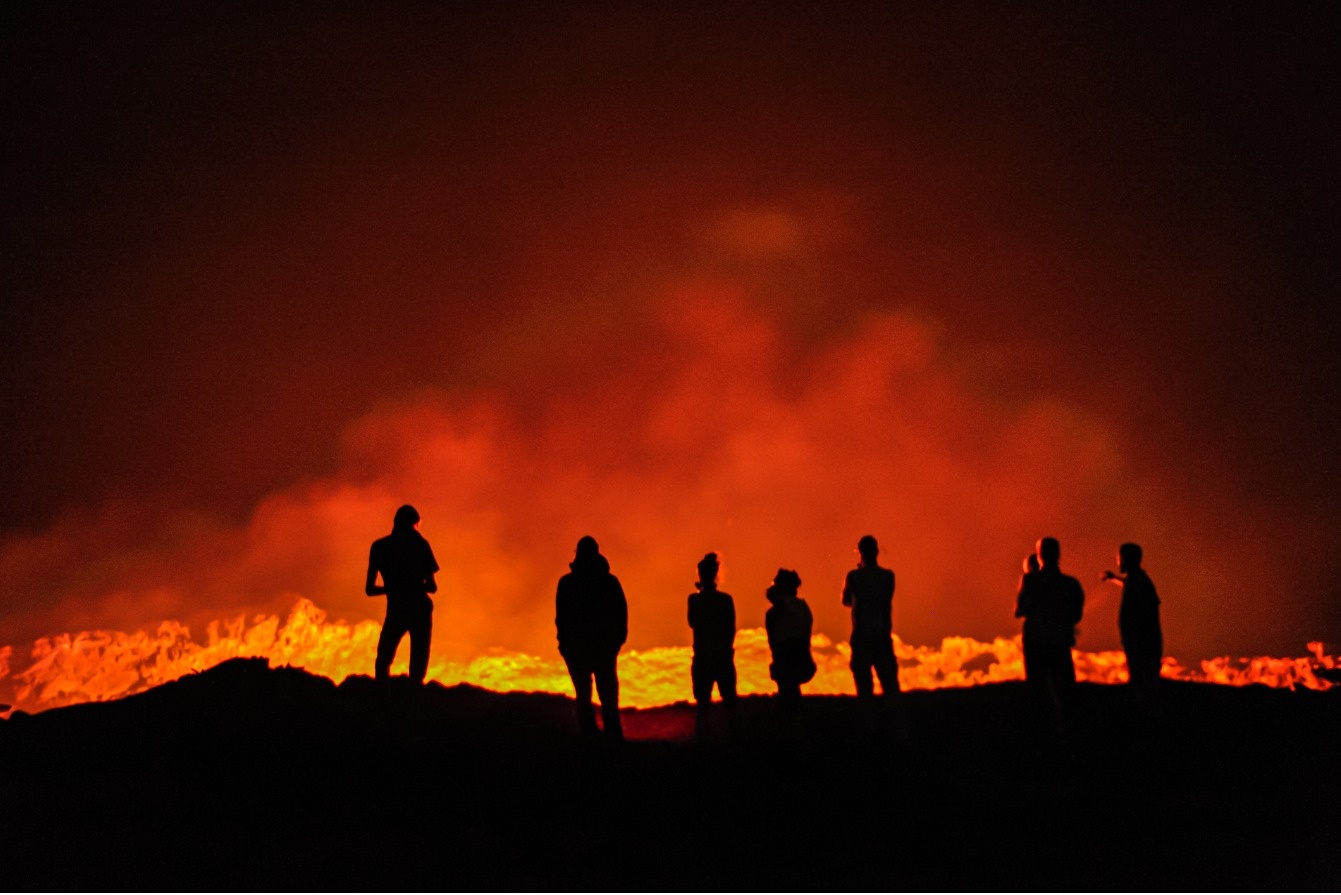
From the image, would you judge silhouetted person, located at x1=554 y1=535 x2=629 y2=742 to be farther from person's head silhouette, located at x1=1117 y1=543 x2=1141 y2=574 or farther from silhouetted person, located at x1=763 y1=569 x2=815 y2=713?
person's head silhouette, located at x1=1117 y1=543 x2=1141 y2=574

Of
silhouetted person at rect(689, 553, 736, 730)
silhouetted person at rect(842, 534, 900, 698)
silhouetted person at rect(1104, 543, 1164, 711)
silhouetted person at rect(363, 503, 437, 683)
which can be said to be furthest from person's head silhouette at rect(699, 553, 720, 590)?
silhouetted person at rect(1104, 543, 1164, 711)

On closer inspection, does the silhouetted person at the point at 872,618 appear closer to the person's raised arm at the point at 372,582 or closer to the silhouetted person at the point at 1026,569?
the silhouetted person at the point at 1026,569

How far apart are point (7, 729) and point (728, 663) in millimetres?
10495

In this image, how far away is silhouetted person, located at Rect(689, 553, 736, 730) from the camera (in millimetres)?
14203

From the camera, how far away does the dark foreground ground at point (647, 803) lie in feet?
33.1

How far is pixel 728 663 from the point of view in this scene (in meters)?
14.4

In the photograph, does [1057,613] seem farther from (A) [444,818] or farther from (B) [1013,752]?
(A) [444,818]

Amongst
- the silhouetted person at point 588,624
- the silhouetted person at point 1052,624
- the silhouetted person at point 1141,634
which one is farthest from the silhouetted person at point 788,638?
the silhouetted person at point 1141,634

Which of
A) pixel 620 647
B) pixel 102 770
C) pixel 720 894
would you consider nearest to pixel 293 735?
pixel 102 770

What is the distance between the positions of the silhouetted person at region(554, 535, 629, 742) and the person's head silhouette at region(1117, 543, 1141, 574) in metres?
7.02

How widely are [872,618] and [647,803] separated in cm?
420

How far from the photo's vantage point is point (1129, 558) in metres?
15.1

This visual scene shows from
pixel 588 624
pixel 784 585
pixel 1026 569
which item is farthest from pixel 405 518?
pixel 1026 569

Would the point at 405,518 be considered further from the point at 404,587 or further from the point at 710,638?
the point at 710,638
